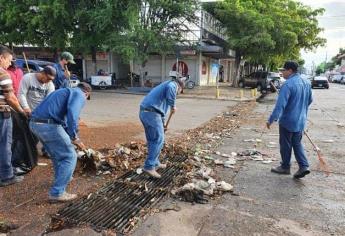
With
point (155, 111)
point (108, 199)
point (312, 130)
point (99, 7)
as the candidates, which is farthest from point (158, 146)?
point (99, 7)

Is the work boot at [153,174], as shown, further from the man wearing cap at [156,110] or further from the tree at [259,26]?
the tree at [259,26]

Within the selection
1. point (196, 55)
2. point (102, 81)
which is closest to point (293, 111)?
point (102, 81)

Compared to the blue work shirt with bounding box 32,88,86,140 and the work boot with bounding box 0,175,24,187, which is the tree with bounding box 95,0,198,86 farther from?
the blue work shirt with bounding box 32,88,86,140

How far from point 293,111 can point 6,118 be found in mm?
4070

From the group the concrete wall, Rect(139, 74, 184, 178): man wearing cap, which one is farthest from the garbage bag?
the concrete wall

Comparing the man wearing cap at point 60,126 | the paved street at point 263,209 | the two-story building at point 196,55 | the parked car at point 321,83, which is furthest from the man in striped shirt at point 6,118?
the parked car at point 321,83

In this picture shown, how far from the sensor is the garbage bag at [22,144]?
5348mm

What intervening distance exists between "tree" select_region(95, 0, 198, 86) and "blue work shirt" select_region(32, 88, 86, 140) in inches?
711

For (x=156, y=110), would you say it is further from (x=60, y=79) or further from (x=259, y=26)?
(x=259, y=26)

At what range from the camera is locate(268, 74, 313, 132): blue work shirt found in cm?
566

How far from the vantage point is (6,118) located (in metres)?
4.96

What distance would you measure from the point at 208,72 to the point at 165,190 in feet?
104

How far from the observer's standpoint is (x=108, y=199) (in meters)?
4.78

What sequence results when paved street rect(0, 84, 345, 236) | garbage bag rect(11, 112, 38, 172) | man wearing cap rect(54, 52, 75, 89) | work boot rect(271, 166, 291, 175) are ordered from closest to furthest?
paved street rect(0, 84, 345, 236) → garbage bag rect(11, 112, 38, 172) → work boot rect(271, 166, 291, 175) → man wearing cap rect(54, 52, 75, 89)
